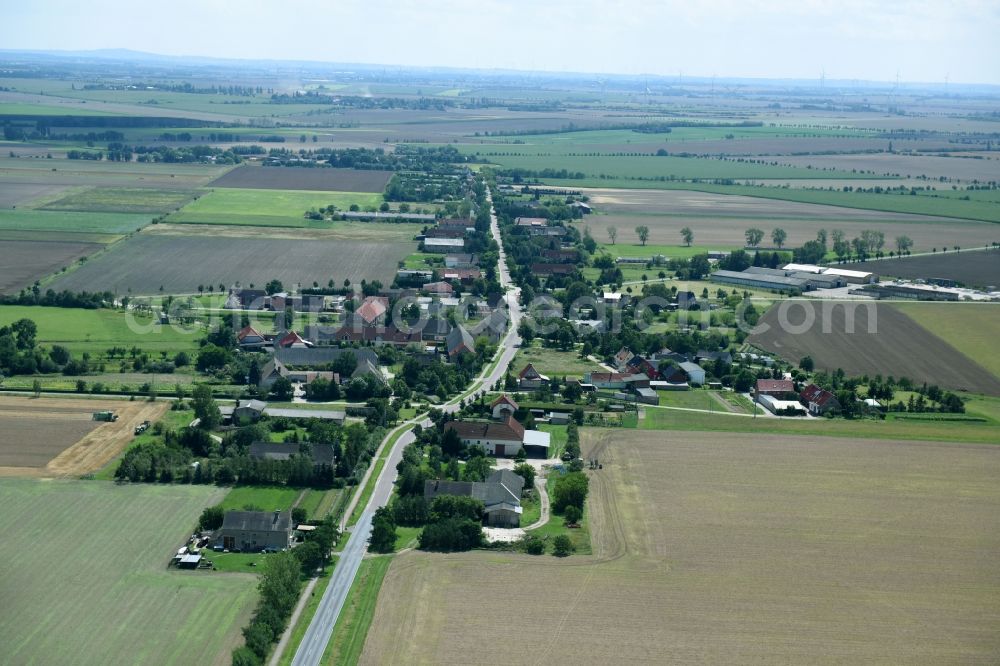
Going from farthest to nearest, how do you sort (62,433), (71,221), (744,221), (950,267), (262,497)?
(744,221), (71,221), (950,267), (62,433), (262,497)

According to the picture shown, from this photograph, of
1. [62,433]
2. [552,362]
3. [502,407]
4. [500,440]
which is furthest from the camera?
[552,362]

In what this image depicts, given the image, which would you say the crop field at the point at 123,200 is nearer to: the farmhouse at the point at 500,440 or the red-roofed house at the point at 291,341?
the red-roofed house at the point at 291,341

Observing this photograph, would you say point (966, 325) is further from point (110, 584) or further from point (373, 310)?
point (110, 584)

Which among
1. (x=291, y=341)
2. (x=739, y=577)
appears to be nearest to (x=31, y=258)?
(x=291, y=341)

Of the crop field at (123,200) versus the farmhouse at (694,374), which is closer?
the farmhouse at (694,374)

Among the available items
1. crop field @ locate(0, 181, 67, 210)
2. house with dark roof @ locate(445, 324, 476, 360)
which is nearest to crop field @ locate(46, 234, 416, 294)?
house with dark roof @ locate(445, 324, 476, 360)

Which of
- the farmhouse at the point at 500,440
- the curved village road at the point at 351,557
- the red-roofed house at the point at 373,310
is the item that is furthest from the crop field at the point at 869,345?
the red-roofed house at the point at 373,310
